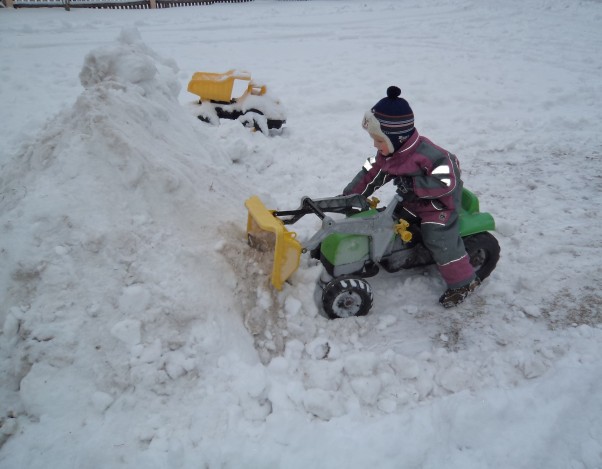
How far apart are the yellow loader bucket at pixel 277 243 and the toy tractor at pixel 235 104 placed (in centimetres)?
292

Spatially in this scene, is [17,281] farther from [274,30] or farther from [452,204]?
[274,30]

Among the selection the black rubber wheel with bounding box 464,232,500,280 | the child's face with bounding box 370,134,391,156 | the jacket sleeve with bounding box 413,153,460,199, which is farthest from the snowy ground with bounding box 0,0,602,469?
the child's face with bounding box 370,134,391,156

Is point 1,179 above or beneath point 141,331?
above

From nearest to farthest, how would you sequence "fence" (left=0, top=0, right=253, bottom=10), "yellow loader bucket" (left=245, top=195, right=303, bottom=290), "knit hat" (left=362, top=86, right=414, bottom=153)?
"yellow loader bucket" (left=245, top=195, right=303, bottom=290) < "knit hat" (left=362, top=86, right=414, bottom=153) < "fence" (left=0, top=0, right=253, bottom=10)

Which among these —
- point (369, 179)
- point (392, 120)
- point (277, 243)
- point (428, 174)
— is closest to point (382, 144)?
point (392, 120)

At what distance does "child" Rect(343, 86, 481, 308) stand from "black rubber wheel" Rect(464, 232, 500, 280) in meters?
0.21

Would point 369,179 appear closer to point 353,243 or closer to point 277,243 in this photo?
point 353,243

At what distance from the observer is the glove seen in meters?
2.97

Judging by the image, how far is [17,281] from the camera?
7.99ft

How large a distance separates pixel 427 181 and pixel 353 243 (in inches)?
25.1

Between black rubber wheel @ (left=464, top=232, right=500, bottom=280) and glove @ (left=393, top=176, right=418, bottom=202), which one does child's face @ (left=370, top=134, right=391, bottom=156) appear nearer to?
glove @ (left=393, top=176, right=418, bottom=202)

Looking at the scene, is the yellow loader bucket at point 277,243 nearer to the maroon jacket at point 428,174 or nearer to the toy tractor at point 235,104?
the maroon jacket at point 428,174

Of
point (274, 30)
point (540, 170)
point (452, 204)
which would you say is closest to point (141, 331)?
point (452, 204)

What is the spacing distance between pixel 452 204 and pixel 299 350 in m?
1.40
